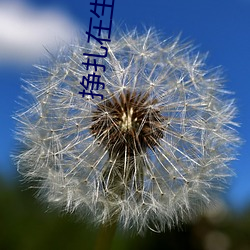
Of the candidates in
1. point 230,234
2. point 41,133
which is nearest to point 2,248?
point 230,234

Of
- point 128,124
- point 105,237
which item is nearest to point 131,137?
point 128,124

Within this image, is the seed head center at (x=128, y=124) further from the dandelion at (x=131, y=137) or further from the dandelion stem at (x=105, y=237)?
the dandelion stem at (x=105, y=237)

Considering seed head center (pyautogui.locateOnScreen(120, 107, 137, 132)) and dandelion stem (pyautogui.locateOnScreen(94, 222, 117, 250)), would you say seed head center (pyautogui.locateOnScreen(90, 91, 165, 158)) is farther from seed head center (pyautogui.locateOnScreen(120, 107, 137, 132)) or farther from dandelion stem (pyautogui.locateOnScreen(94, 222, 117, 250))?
dandelion stem (pyautogui.locateOnScreen(94, 222, 117, 250))

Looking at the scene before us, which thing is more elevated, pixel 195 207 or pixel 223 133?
pixel 223 133

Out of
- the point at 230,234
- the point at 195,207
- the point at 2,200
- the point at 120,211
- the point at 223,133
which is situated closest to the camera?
the point at 120,211

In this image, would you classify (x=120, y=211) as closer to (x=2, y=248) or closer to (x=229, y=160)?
(x=229, y=160)

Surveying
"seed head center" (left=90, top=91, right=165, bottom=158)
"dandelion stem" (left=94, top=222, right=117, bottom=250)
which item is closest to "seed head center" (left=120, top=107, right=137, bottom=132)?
"seed head center" (left=90, top=91, right=165, bottom=158)

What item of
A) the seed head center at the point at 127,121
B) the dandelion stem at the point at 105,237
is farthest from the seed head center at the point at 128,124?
the dandelion stem at the point at 105,237
